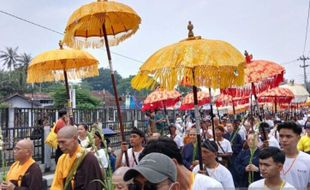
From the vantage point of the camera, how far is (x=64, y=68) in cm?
729

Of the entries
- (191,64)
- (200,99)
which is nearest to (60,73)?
(191,64)

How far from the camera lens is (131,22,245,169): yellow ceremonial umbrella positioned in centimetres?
425

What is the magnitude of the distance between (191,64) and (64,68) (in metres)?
3.69

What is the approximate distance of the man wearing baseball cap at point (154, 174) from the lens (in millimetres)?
2209

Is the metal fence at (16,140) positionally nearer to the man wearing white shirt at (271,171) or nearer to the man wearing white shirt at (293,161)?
the man wearing white shirt at (293,161)

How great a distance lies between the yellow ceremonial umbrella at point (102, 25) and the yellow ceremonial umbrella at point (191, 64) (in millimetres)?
883

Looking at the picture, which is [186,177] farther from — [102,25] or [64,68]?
[64,68]

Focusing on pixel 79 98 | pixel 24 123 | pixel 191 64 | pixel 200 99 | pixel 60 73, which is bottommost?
pixel 24 123

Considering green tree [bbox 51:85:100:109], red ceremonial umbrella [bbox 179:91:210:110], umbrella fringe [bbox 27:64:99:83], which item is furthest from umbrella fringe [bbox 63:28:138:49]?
green tree [bbox 51:85:100:109]

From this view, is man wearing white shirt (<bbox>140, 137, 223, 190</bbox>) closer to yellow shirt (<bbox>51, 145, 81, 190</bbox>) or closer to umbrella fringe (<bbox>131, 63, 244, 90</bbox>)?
umbrella fringe (<bbox>131, 63, 244, 90</bbox>)

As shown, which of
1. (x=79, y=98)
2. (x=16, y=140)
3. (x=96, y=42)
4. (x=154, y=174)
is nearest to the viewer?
(x=154, y=174)

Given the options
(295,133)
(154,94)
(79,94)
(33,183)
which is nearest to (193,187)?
(295,133)

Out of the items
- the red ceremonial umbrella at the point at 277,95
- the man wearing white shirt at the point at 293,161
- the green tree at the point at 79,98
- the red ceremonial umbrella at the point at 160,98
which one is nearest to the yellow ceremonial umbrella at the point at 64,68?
the red ceremonial umbrella at the point at 160,98

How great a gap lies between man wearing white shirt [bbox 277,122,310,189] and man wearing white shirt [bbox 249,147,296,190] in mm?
546
